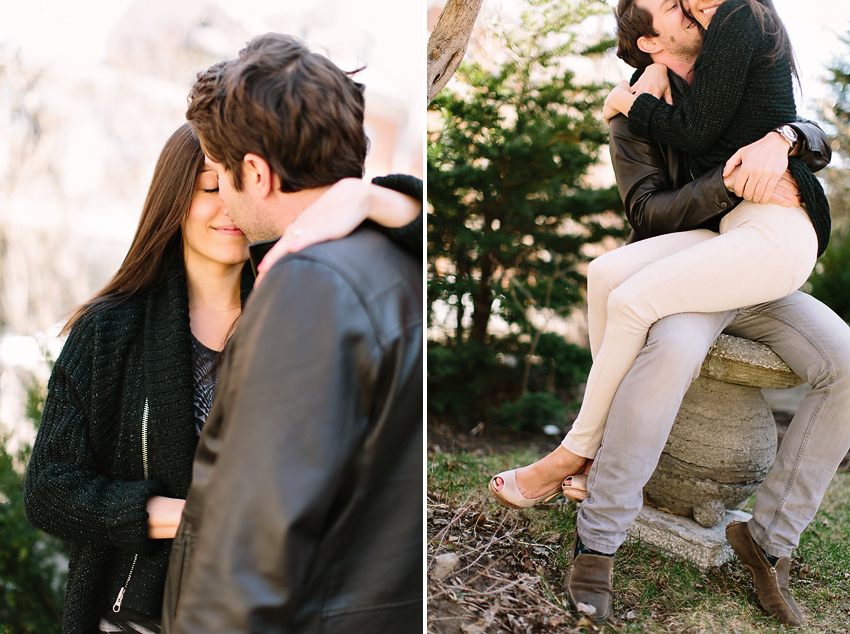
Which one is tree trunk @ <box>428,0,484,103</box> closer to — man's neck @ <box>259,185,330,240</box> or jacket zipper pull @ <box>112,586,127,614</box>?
man's neck @ <box>259,185,330,240</box>

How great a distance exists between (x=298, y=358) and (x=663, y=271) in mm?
1192

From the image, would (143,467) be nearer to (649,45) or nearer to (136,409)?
(136,409)

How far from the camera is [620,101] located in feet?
6.84

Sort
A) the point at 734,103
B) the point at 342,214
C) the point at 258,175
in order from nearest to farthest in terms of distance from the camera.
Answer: the point at 342,214
the point at 258,175
the point at 734,103

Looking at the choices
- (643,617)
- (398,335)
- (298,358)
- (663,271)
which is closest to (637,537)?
(643,617)

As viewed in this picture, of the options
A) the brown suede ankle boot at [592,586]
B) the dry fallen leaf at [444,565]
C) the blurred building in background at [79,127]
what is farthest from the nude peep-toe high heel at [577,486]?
the blurred building in background at [79,127]

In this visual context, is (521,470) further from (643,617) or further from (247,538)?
(247,538)

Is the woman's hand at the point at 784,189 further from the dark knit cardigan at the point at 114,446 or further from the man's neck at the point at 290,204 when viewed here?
the dark knit cardigan at the point at 114,446

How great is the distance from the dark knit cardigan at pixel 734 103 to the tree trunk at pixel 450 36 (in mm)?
680

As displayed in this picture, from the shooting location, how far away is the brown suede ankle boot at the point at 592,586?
1.79m

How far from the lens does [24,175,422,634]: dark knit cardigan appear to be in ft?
5.42

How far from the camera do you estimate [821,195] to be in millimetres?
1899

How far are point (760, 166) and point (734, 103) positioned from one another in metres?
0.21

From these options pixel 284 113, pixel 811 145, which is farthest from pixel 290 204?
pixel 811 145
